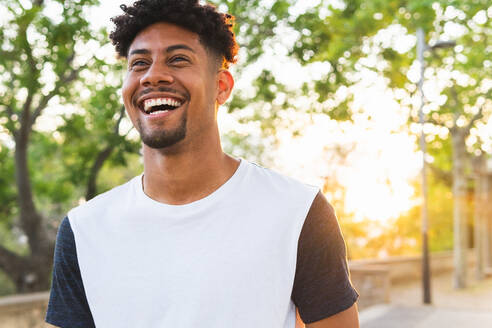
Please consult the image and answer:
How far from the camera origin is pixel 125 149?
29.4 ft

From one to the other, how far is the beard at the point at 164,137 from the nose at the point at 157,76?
133mm

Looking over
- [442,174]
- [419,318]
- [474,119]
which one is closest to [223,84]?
[419,318]

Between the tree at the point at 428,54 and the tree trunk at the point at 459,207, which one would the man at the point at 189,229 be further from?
the tree trunk at the point at 459,207

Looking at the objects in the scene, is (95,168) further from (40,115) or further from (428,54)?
(428,54)

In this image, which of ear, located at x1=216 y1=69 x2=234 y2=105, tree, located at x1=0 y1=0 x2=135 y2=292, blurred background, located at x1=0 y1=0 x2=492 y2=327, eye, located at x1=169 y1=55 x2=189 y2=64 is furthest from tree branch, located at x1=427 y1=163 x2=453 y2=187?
eye, located at x1=169 y1=55 x2=189 y2=64

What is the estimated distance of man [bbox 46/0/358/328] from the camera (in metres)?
1.70

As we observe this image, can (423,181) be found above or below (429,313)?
above

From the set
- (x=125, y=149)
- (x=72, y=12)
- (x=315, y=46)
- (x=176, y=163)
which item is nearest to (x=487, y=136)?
(x=315, y=46)

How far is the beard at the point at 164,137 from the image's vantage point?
179 cm

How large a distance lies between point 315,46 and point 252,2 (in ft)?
4.81

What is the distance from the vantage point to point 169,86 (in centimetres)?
180

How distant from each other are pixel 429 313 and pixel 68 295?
1162 centimetres

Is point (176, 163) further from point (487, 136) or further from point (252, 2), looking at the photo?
point (487, 136)

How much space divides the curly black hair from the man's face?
0.09 feet
